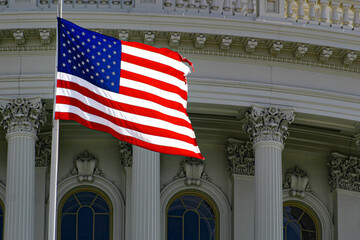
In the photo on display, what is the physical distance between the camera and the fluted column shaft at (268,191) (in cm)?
3803

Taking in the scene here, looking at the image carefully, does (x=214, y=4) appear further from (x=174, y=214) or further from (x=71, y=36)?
(x=71, y=36)

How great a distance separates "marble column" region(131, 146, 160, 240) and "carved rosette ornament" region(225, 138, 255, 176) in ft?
11.4

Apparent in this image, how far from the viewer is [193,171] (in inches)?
1644

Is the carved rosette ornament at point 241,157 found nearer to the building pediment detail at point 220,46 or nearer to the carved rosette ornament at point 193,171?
the carved rosette ornament at point 193,171

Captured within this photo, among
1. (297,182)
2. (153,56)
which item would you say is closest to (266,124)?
(297,182)

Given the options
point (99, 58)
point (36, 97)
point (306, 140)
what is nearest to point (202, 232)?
point (306, 140)

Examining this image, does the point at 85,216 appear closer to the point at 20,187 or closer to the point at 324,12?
the point at 20,187

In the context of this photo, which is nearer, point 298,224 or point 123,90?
point 123,90

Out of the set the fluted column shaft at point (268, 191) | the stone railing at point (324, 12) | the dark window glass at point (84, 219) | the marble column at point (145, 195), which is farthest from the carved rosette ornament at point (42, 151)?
the stone railing at point (324, 12)

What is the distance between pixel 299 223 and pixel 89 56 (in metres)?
13.5

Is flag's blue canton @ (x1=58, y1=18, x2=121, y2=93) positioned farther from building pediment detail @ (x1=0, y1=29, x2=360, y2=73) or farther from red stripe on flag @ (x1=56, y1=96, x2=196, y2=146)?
building pediment detail @ (x1=0, y1=29, x2=360, y2=73)

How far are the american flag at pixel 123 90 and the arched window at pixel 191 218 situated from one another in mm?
10000

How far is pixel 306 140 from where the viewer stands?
42.2 m

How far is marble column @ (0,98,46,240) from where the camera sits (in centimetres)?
3716
